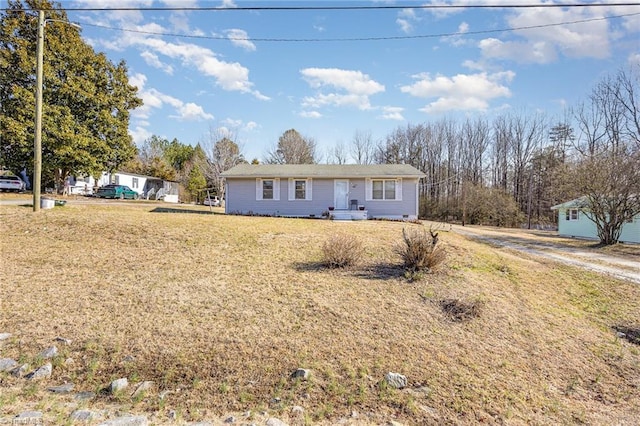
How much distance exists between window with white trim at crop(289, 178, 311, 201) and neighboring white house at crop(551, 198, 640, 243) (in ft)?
47.6

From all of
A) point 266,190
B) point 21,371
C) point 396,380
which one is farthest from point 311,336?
point 266,190

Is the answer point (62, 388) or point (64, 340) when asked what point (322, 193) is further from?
point (62, 388)

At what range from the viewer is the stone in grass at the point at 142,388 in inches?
140

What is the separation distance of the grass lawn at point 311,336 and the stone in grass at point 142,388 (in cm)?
9

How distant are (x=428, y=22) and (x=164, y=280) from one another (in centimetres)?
842

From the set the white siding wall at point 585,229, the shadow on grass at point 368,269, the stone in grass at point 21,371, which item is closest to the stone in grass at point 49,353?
the stone in grass at point 21,371

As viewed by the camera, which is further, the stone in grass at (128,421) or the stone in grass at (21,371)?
the stone in grass at (21,371)

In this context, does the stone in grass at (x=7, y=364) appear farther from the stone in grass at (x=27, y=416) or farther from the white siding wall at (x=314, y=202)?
the white siding wall at (x=314, y=202)

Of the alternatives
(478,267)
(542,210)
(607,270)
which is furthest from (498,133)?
(478,267)

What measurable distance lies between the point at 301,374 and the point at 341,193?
625 inches

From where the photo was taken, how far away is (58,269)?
22.6ft

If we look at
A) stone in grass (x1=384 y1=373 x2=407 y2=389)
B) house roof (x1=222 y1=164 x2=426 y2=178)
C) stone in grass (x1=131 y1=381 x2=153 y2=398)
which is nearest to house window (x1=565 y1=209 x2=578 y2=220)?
house roof (x1=222 y1=164 x2=426 y2=178)

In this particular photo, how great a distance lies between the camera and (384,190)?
63.6 feet

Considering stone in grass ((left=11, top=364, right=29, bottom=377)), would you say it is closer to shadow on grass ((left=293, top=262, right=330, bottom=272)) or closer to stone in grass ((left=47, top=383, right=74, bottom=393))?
stone in grass ((left=47, top=383, right=74, bottom=393))
